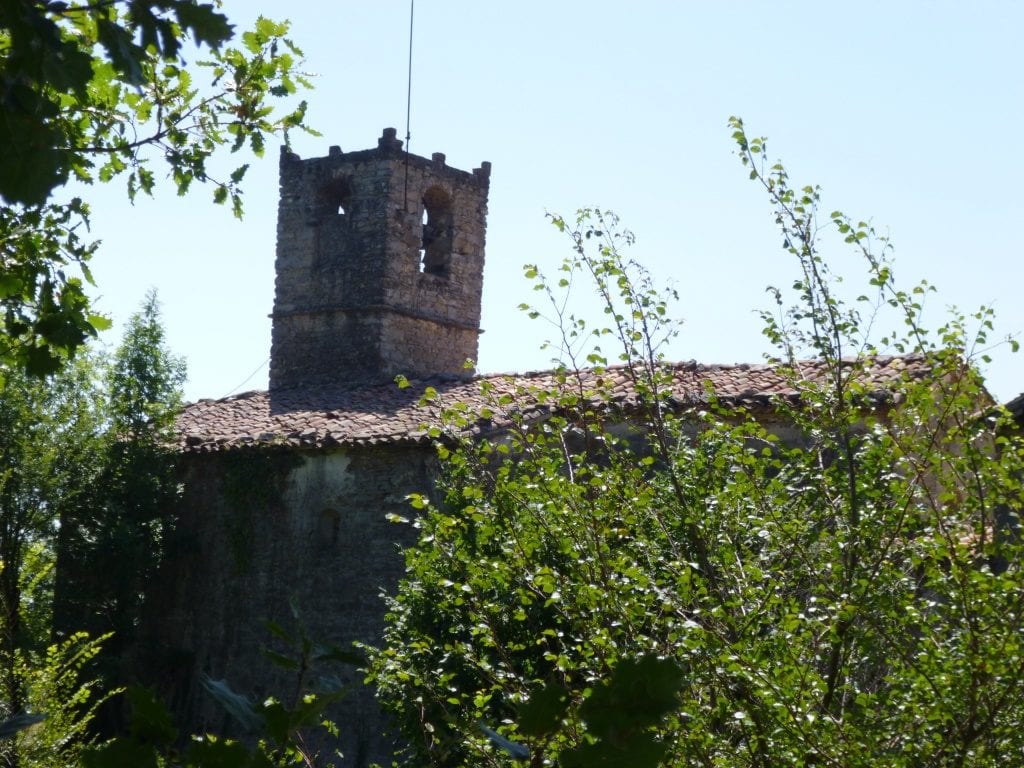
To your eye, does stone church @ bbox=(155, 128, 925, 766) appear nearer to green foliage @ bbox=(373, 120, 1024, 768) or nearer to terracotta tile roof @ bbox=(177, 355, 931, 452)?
terracotta tile roof @ bbox=(177, 355, 931, 452)

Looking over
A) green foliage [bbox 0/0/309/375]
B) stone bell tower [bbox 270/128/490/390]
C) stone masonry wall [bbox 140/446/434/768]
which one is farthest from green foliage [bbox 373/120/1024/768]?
stone bell tower [bbox 270/128/490/390]

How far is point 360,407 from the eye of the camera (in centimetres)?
1677

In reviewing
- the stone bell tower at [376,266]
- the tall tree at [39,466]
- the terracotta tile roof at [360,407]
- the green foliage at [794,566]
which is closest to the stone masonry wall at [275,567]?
the terracotta tile roof at [360,407]

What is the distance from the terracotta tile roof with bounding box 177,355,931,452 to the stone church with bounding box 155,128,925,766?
0.12 ft

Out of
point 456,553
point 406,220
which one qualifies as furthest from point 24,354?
point 406,220

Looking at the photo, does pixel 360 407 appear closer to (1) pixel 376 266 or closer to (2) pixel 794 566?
(1) pixel 376 266

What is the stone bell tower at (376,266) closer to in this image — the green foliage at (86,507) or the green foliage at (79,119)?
the green foliage at (86,507)

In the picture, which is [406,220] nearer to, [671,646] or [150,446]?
[150,446]

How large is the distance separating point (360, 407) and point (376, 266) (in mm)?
4432

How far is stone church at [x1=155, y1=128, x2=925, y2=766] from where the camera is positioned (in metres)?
15.1

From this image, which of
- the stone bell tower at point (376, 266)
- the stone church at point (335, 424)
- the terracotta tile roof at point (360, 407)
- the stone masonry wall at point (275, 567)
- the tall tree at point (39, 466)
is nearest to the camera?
the terracotta tile roof at point (360, 407)

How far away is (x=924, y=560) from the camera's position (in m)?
5.02

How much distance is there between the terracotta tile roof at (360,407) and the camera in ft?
46.5

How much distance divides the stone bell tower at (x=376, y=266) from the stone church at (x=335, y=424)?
26 mm
